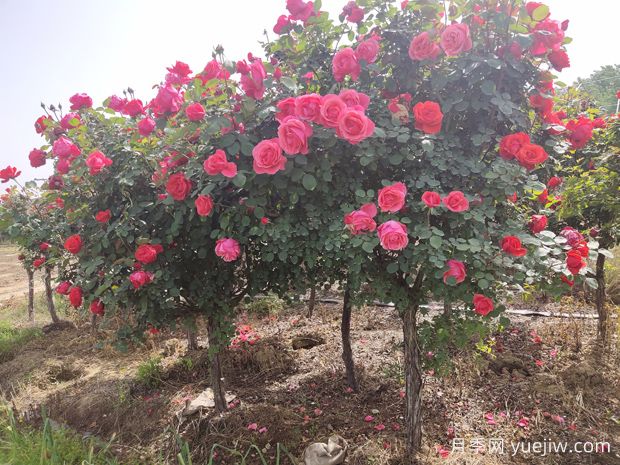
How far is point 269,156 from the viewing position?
149cm

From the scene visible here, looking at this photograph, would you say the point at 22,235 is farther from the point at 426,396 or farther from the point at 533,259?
the point at 533,259

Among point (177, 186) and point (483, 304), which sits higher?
point (177, 186)

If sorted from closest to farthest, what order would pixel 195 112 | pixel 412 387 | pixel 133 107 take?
pixel 195 112 < pixel 133 107 < pixel 412 387

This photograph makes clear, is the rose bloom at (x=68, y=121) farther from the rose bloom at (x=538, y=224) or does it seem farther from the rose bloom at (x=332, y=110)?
the rose bloom at (x=538, y=224)

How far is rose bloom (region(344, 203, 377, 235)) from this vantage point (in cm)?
150

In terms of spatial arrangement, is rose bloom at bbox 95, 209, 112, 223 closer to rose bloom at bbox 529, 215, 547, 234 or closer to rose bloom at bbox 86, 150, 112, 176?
rose bloom at bbox 86, 150, 112, 176

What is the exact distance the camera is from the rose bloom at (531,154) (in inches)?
62.3

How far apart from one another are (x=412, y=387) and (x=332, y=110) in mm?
1623

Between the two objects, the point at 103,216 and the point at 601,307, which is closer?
the point at 103,216

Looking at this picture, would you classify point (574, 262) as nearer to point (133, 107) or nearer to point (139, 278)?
point (139, 278)

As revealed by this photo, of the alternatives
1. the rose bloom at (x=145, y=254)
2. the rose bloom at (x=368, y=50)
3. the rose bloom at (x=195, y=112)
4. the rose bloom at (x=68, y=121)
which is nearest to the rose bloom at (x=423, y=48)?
the rose bloom at (x=368, y=50)

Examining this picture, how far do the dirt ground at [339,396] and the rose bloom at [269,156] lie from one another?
4.94 ft

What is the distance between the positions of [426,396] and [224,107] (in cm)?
251

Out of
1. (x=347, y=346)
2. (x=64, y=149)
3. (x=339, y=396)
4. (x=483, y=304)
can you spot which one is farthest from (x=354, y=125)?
(x=339, y=396)
